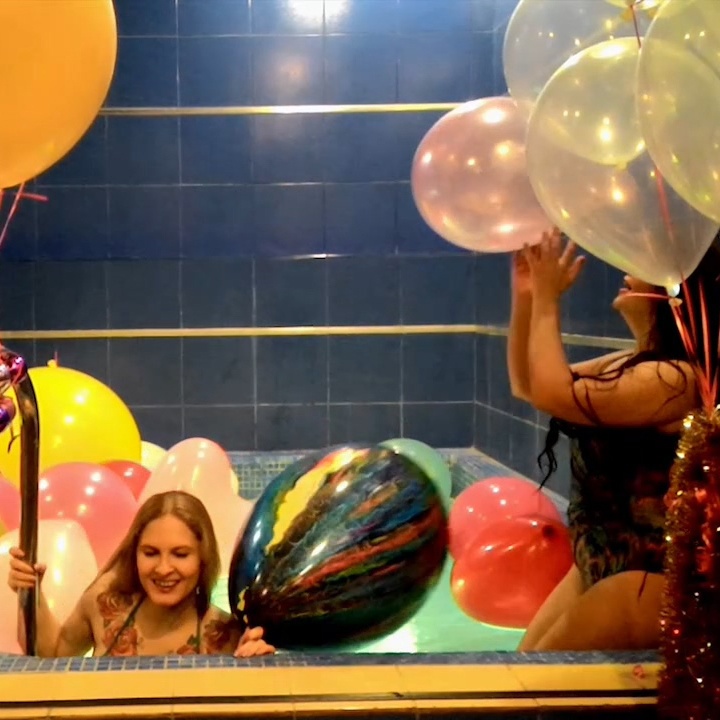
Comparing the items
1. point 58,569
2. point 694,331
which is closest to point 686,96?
point 694,331

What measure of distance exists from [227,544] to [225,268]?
7.44ft

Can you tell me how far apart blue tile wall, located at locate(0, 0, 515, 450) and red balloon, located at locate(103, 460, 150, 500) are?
1.70 m

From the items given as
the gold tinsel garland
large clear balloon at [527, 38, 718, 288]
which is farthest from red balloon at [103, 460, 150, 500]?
the gold tinsel garland

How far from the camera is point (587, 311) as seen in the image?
140 inches

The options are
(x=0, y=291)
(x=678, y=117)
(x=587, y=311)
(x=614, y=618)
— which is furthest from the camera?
(x=0, y=291)

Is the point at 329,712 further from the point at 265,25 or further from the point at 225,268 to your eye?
the point at 265,25

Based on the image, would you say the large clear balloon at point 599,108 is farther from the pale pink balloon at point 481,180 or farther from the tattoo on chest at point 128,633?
the tattoo on chest at point 128,633

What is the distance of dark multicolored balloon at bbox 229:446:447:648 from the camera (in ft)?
6.18

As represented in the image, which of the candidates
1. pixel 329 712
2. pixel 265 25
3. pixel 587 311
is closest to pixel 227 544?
pixel 587 311

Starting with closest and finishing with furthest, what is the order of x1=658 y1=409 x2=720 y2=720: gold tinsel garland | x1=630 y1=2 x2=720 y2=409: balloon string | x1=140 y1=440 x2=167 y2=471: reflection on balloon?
x1=658 y1=409 x2=720 y2=720: gold tinsel garland → x1=630 y1=2 x2=720 y2=409: balloon string → x1=140 y1=440 x2=167 y2=471: reflection on balloon

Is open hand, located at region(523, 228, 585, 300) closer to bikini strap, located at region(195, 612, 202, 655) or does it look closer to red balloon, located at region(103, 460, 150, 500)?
bikini strap, located at region(195, 612, 202, 655)

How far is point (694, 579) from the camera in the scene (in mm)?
1435

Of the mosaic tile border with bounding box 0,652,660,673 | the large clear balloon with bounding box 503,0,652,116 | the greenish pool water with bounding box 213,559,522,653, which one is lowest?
the greenish pool water with bounding box 213,559,522,653

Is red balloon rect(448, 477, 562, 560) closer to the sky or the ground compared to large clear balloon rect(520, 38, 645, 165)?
closer to the ground
